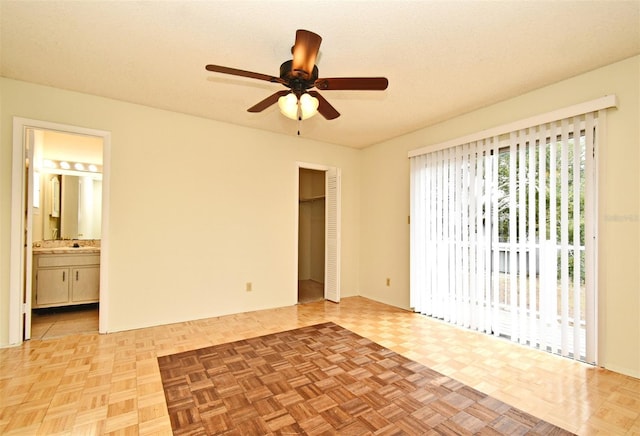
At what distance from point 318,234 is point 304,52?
503cm

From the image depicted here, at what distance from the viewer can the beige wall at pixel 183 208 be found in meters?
3.16

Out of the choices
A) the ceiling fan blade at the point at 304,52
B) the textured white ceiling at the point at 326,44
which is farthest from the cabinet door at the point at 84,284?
the ceiling fan blade at the point at 304,52

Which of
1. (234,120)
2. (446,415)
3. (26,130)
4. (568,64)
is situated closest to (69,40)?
(26,130)

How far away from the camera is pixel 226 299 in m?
3.97

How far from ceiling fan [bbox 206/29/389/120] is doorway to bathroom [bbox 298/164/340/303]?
2634mm

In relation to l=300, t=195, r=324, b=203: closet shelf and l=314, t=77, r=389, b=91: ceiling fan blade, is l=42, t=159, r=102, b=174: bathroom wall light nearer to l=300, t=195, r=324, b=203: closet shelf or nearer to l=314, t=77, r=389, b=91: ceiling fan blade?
l=300, t=195, r=324, b=203: closet shelf

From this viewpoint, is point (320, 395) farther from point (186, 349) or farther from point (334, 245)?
point (334, 245)

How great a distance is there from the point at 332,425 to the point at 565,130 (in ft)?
10.5

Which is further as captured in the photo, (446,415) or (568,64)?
(568,64)

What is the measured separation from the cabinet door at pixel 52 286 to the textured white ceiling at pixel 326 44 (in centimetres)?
253

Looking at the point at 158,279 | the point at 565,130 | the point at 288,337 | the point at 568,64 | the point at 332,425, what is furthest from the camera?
the point at 158,279

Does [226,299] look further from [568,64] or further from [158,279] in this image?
[568,64]

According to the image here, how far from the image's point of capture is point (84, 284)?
418 cm

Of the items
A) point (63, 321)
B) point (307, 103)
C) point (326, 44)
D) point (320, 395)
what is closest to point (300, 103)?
point (307, 103)
